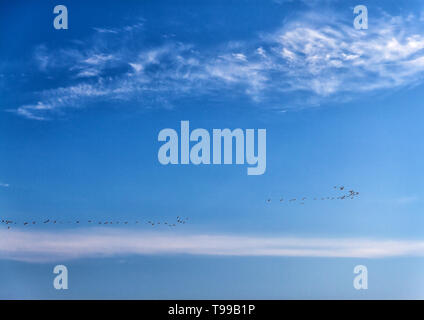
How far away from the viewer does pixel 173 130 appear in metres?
11.0
